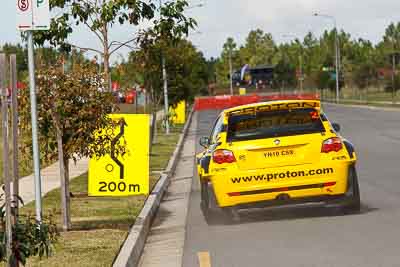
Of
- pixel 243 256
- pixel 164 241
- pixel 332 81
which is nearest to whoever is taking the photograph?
pixel 243 256

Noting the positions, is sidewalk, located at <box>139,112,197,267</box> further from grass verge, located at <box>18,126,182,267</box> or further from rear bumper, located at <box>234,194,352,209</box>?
rear bumper, located at <box>234,194,352,209</box>

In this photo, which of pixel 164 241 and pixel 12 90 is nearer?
pixel 12 90

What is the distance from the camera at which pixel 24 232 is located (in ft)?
24.7

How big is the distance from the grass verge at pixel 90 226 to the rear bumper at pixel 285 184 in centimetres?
147

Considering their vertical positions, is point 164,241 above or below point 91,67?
below

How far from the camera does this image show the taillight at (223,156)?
13062 mm

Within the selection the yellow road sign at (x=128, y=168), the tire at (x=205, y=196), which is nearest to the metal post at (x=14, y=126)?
the tire at (x=205, y=196)

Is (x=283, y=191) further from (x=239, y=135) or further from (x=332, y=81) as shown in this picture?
(x=332, y=81)

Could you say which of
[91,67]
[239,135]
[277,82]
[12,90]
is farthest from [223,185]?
[277,82]

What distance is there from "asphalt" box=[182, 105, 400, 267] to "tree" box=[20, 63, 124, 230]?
5.77 ft

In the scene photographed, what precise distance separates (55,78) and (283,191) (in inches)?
131

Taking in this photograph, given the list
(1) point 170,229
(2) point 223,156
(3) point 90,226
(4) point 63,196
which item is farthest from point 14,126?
(1) point 170,229

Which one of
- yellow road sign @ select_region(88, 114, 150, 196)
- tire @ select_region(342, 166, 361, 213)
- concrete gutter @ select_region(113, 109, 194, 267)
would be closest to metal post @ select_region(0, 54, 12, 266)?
concrete gutter @ select_region(113, 109, 194, 267)

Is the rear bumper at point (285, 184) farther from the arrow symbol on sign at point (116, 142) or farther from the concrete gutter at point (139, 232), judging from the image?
the arrow symbol on sign at point (116, 142)
